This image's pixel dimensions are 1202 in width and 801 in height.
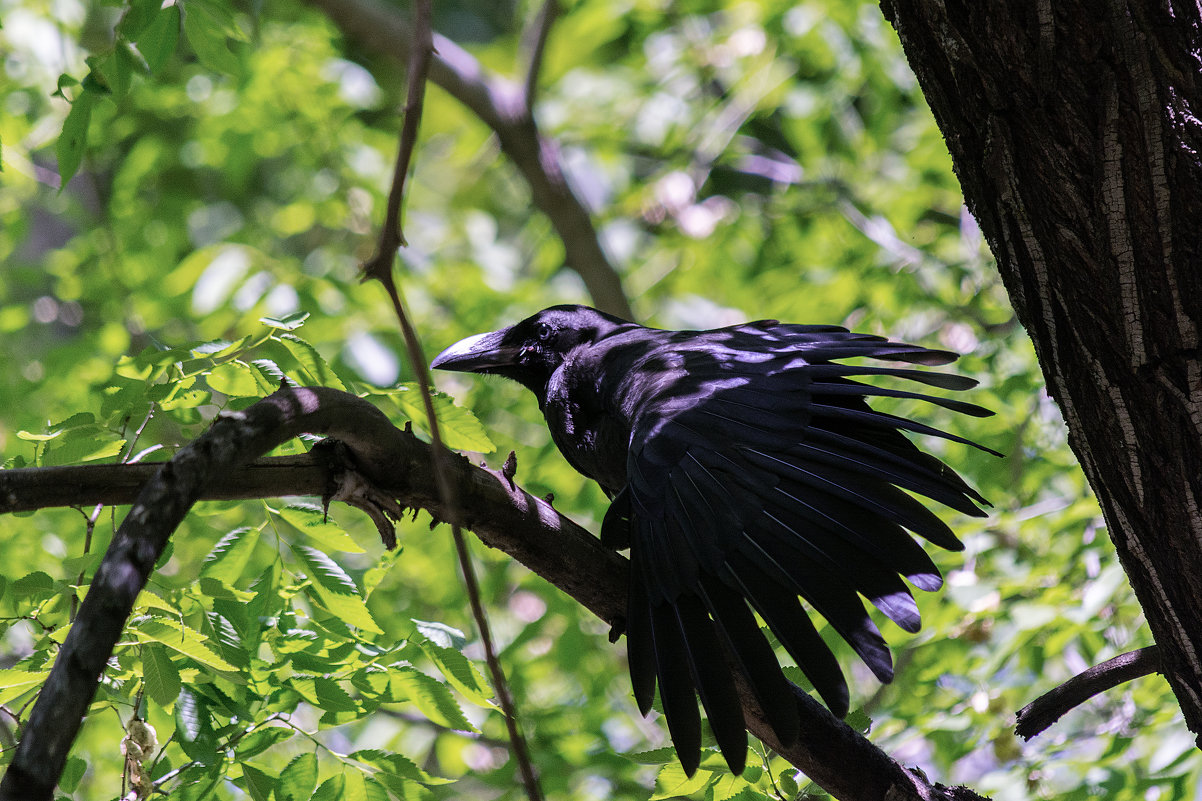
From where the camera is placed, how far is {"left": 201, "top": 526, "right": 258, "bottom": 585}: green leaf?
7.40 feet

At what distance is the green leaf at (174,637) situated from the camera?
1.86 m

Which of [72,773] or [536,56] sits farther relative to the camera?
[536,56]

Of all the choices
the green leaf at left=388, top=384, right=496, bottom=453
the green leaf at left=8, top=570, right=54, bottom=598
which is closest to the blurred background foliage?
the green leaf at left=8, top=570, right=54, bottom=598

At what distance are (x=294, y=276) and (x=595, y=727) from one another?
2.40 metres

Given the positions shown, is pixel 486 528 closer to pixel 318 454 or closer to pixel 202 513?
pixel 318 454


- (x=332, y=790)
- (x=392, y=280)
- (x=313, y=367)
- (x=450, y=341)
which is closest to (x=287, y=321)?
(x=313, y=367)

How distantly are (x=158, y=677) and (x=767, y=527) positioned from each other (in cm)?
124

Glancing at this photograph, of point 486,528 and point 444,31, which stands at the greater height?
point 444,31

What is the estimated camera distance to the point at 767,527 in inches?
87.2

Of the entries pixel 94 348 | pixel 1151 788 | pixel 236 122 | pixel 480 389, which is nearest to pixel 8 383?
pixel 94 348

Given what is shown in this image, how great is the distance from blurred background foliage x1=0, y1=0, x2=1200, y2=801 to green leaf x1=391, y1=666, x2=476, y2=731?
10mm

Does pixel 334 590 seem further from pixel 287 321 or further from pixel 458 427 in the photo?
pixel 287 321

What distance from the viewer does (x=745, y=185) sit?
8.38 m

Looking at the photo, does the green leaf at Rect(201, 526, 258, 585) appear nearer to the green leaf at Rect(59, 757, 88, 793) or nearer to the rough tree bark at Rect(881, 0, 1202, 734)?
the green leaf at Rect(59, 757, 88, 793)
